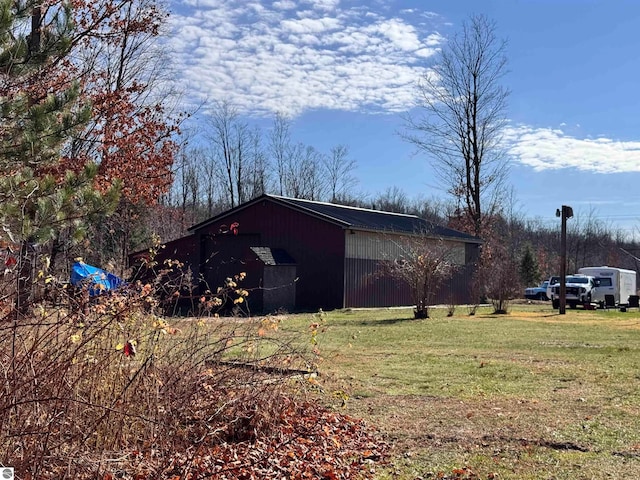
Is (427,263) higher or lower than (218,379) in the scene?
higher

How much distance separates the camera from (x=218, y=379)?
583 cm

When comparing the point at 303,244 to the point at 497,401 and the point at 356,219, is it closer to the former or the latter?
the point at 356,219

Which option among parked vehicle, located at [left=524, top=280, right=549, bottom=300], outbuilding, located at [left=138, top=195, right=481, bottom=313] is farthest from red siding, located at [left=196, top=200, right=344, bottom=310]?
parked vehicle, located at [left=524, top=280, right=549, bottom=300]

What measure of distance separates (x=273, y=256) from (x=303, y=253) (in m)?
1.34

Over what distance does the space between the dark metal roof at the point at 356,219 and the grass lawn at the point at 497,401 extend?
40.1ft

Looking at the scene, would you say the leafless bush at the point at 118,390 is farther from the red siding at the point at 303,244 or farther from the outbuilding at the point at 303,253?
the red siding at the point at 303,244

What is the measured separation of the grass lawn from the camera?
5293mm

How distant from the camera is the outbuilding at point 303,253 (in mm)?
26297

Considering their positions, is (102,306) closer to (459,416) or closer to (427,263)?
(459,416)

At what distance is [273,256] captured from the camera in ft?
87.7

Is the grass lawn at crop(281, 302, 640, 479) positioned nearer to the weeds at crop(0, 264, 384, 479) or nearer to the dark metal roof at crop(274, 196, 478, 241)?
the weeds at crop(0, 264, 384, 479)

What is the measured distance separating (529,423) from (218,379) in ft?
10.6

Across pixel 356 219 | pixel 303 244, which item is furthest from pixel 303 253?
pixel 356 219

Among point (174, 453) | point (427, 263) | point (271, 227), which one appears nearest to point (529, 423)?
point (174, 453)
